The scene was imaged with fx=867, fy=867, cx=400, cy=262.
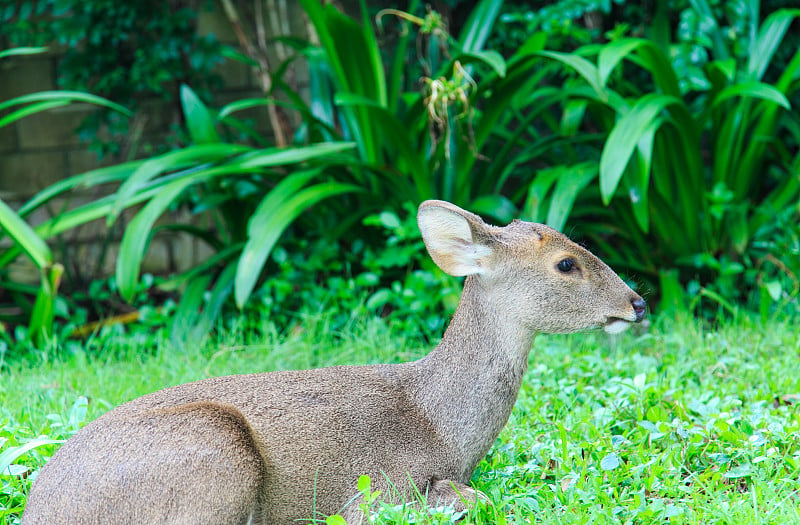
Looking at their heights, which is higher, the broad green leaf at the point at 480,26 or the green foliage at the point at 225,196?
the broad green leaf at the point at 480,26

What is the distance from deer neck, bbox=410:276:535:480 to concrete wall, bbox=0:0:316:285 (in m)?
4.22

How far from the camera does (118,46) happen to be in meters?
6.33

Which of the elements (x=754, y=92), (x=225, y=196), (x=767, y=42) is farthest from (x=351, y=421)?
(x=767, y=42)

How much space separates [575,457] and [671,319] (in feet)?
6.29

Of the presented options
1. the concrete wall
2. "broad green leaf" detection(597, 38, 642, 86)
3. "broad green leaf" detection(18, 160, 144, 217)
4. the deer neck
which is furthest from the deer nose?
the concrete wall

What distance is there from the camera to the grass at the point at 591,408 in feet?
8.24

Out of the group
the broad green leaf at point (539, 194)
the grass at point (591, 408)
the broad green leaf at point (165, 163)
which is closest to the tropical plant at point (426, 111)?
the broad green leaf at point (539, 194)

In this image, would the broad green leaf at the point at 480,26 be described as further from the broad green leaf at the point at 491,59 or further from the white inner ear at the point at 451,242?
the white inner ear at the point at 451,242

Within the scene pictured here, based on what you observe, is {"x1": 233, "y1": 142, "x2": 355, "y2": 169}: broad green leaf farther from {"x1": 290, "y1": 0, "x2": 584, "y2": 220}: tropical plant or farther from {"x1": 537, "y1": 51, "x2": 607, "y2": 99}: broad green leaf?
{"x1": 537, "y1": 51, "x2": 607, "y2": 99}: broad green leaf

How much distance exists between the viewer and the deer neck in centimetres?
261

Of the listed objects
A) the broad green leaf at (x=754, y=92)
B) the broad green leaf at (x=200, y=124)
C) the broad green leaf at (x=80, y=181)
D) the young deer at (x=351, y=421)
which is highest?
the broad green leaf at (x=754, y=92)

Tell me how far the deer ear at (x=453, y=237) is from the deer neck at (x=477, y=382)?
0.28 feet

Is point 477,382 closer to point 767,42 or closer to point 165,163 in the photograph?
point 165,163

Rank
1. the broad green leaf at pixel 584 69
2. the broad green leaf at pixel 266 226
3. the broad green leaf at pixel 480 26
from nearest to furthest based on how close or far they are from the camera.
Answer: the broad green leaf at pixel 266 226 < the broad green leaf at pixel 584 69 < the broad green leaf at pixel 480 26
